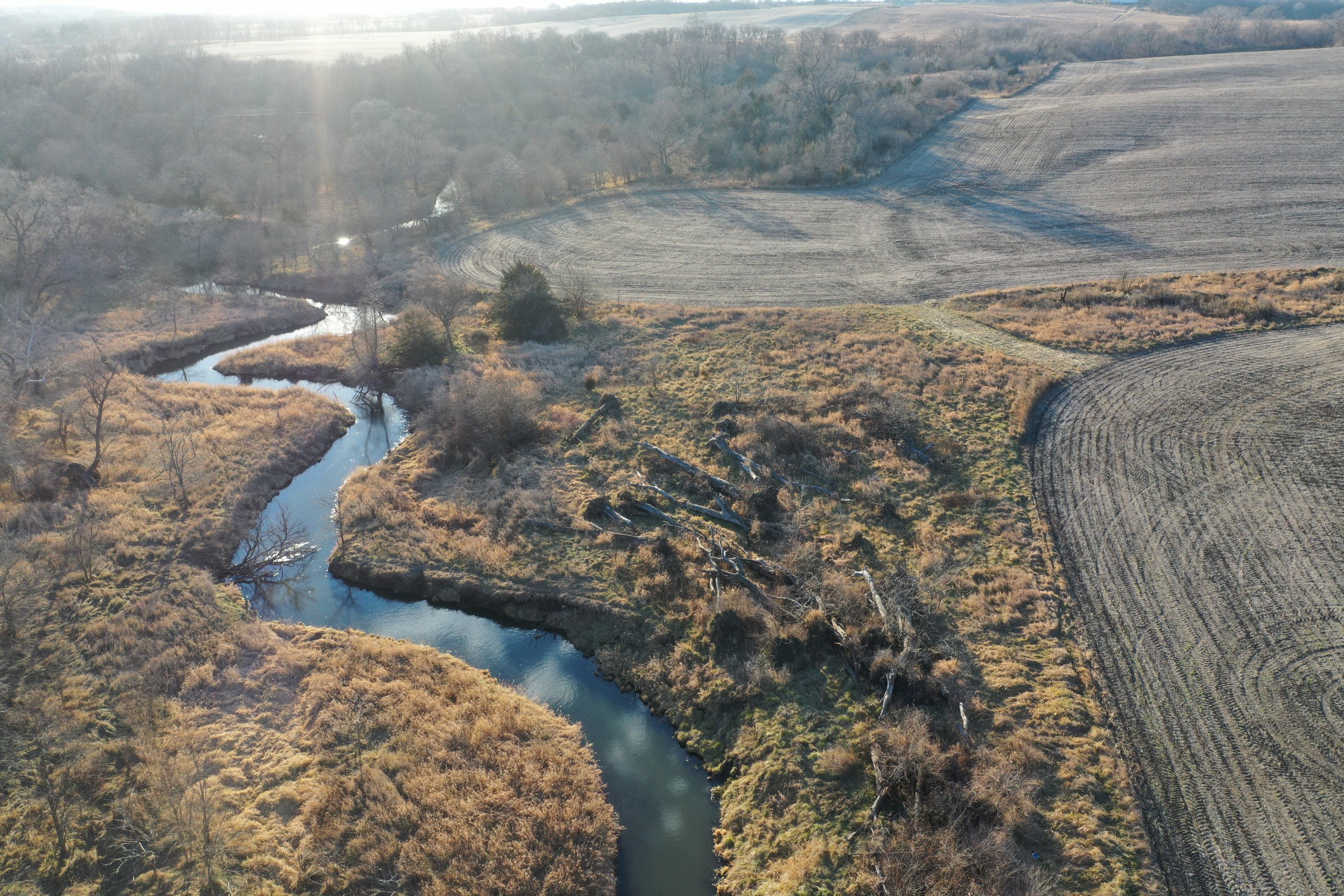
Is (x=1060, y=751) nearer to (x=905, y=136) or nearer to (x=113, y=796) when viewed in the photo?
(x=113, y=796)

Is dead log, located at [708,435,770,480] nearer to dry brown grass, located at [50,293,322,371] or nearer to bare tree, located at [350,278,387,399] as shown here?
bare tree, located at [350,278,387,399]

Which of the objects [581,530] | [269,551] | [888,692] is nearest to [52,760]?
[269,551]

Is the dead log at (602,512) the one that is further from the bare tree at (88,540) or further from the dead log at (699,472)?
the bare tree at (88,540)

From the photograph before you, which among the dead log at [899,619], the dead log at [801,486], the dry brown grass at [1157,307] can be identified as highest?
the dry brown grass at [1157,307]

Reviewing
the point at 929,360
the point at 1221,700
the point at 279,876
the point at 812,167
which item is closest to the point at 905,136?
the point at 812,167

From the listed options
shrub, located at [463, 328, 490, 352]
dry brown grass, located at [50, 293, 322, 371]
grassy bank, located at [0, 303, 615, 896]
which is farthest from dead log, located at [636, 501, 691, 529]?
dry brown grass, located at [50, 293, 322, 371]

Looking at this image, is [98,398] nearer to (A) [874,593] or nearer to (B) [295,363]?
(B) [295,363]

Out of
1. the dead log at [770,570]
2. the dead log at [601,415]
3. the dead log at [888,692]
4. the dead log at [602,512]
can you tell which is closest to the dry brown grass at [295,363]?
the dead log at [601,415]
